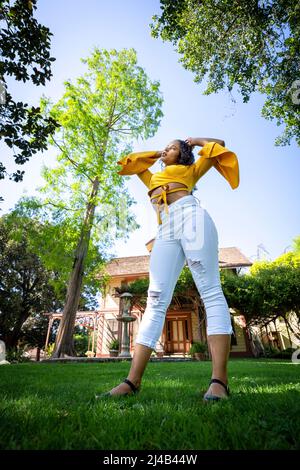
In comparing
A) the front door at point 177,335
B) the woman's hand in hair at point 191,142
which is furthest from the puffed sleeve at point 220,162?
the front door at point 177,335

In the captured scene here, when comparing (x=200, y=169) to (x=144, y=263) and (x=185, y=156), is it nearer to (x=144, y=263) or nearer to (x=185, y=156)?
(x=185, y=156)

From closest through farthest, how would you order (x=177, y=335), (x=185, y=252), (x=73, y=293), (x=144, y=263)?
1. (x=185, y=252)
2. (x=73, y=293)
3. (x=177, y=335)
4. (x=144, y=263)

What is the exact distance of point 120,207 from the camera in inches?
478

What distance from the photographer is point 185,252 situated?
2.05 meters

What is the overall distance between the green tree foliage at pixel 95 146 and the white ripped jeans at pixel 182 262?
9.25m

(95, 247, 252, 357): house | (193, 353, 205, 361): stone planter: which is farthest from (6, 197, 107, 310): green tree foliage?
(193, 353, 205, 361): stone planter

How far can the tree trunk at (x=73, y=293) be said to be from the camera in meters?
10.4

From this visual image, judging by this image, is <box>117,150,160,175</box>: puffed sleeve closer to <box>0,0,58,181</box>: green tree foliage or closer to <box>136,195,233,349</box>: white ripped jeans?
<box>136,195,233,349</box>: white ripped jeans

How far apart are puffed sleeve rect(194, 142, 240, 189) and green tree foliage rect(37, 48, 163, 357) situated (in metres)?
9.17

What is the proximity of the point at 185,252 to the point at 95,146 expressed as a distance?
35.6 ft

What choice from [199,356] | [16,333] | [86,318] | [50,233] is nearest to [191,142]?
[50,233]

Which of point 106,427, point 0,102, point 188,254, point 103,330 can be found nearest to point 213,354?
point 188,254

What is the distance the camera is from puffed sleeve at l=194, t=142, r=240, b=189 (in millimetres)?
2207

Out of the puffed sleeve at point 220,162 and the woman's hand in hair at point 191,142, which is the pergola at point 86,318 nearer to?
the woman's hand in hair at point 191,142
